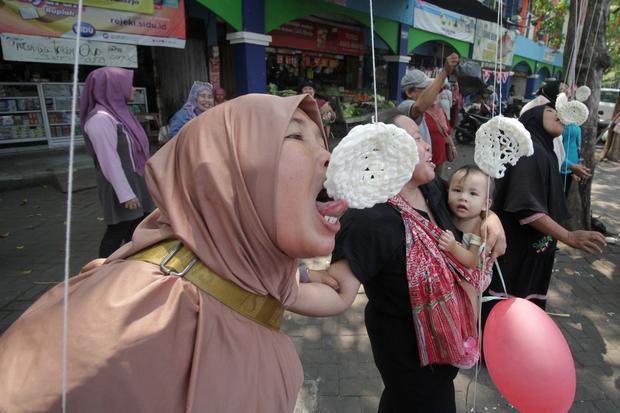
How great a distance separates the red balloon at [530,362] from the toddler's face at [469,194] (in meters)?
0.44

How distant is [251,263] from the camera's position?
92cm

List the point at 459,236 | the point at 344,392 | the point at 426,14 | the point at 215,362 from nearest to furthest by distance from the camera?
the point at 215,362
the point at 459,236
the point at 344,392
the point at 426,14

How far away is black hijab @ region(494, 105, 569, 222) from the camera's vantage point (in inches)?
86.8

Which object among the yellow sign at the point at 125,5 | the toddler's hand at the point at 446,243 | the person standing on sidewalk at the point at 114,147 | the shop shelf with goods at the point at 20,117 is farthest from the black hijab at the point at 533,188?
the shop shelf with goods at the point at 20,117

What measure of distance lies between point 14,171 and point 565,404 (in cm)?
758

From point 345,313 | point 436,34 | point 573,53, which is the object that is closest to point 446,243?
point 345,313

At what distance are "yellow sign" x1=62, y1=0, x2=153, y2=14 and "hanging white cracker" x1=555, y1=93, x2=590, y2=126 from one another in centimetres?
558

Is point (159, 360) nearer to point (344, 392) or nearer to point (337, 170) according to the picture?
point (337, 170)

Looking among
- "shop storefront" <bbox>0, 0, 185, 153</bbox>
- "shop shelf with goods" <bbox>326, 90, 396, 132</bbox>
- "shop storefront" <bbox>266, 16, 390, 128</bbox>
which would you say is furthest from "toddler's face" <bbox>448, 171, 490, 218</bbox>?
"shop shelf with goods" <bbox>326, 90, 396, 132</bbox>

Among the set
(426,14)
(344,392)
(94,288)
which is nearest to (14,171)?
(344,392)

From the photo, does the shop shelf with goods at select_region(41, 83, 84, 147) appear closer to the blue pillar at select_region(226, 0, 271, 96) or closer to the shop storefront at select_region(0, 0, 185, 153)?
the shop storefront at select_region(0, 0, 185, 153)

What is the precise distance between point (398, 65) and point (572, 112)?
8.82 meters

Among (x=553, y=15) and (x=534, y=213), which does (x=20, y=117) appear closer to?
(x=534, y=213)

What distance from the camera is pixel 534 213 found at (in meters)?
2.17
